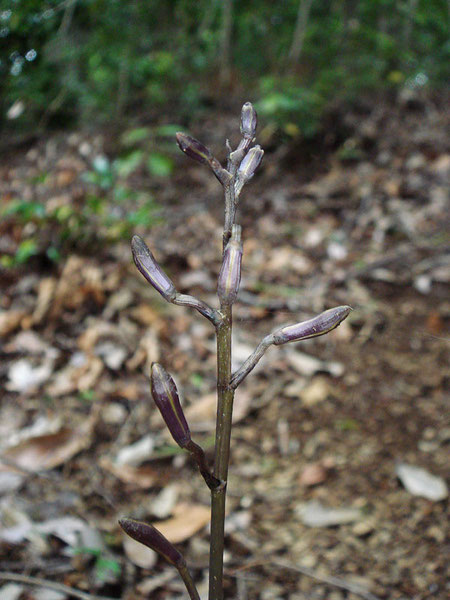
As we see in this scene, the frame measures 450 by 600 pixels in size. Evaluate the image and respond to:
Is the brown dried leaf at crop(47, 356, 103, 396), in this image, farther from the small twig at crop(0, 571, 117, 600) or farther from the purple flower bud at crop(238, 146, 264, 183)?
the purple flower bud at crop(238, 146, 264, 183)

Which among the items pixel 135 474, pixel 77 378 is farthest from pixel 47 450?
pixel 77 378

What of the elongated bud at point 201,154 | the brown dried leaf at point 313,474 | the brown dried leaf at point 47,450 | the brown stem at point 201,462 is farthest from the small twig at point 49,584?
the elongated bud at point 201,154

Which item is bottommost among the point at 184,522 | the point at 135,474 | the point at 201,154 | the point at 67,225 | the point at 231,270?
the point at 184,522

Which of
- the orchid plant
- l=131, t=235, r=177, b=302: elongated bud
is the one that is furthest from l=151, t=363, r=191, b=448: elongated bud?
l=131, t=235, r=177, b=302: elongated bud

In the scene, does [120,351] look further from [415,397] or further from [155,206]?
[155,206]

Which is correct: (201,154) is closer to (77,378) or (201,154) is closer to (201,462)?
(201,462)
